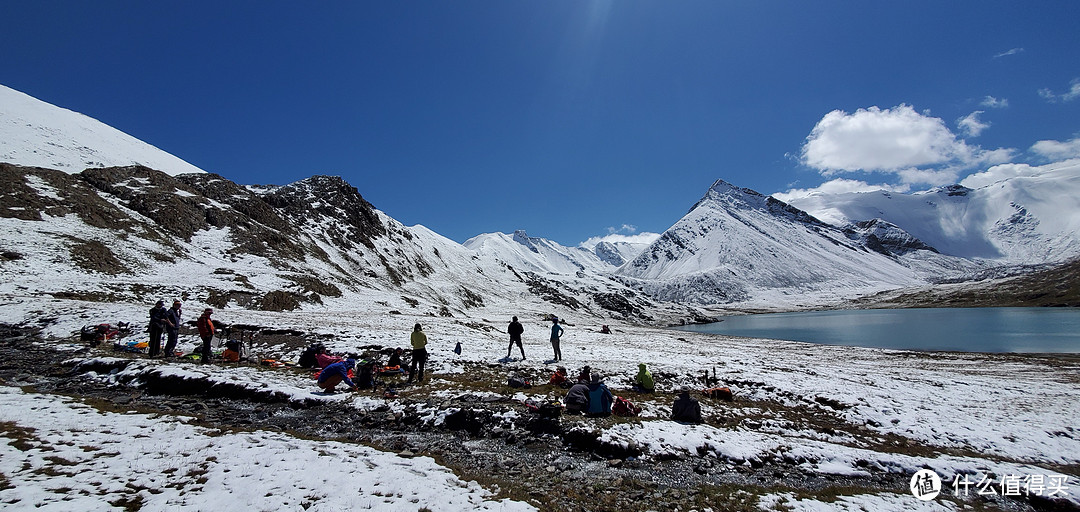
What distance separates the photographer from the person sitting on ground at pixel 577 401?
45.9 feet

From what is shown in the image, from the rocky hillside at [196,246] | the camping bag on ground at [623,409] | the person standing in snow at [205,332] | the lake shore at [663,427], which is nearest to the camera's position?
the lake shore at [663,427]

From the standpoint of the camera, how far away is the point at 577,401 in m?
14.0

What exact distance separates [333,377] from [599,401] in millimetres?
10165

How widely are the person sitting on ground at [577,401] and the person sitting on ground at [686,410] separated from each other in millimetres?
3238

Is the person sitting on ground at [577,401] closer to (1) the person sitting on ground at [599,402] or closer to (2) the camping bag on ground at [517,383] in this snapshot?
(1) the person sitting on ground at [599,402]

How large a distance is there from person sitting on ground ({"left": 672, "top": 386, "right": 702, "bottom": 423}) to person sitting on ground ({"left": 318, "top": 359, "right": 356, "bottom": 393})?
12290mm

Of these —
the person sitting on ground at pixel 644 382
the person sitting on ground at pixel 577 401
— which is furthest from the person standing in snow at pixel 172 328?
the person sitting on ground at pixel 644 382

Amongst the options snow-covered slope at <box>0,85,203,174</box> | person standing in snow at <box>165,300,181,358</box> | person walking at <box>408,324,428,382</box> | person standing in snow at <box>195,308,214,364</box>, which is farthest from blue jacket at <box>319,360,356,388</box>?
snow-covered slope at <box>0,85,203,174</box>

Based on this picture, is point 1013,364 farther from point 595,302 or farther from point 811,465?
point 595,302

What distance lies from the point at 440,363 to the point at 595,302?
14076cm

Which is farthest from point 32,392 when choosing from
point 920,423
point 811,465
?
point 920,423

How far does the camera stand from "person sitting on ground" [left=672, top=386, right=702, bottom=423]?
14.2 metres

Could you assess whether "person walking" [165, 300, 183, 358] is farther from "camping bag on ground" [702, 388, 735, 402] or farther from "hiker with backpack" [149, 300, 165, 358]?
"camping bag on ground" [702, 388, 735, 402]

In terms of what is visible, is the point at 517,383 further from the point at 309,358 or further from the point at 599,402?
the point at 309,358
